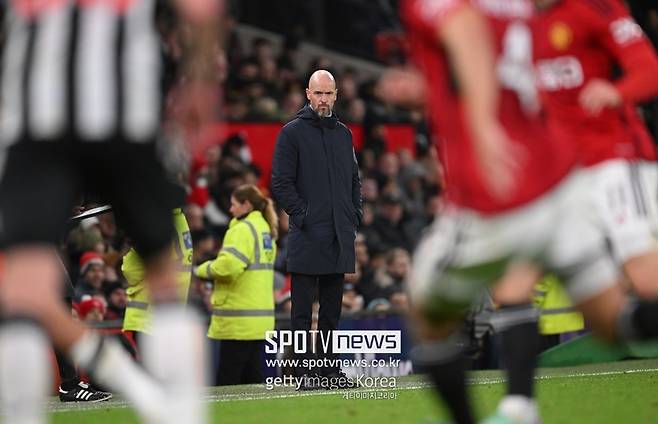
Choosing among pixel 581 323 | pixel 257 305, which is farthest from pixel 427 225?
pixel 257 305

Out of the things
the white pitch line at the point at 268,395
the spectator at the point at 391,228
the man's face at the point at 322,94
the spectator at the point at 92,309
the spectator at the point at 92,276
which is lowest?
the white pitch line at the point at 268,395

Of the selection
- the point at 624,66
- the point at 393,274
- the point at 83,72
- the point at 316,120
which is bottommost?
the point at 83,72

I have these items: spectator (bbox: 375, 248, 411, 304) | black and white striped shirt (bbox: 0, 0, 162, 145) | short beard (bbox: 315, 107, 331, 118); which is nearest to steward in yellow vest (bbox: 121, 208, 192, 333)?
short beard (bbox: 315, 107, 331, 118)

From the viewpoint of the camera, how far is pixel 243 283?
39.7 feet

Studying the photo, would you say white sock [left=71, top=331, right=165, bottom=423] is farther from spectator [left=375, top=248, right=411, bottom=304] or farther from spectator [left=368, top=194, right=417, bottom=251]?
spectator [left=368, top=194, right=417, bottom=251]

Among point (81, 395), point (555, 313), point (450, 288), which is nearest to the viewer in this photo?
point (450, 288)

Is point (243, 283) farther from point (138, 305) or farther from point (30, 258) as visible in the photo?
point (30, 258)

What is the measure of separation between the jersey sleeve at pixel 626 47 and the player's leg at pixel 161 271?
265 centimetres

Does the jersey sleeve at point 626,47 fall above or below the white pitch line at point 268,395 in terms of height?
above

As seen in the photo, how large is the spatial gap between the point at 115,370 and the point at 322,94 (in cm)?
629

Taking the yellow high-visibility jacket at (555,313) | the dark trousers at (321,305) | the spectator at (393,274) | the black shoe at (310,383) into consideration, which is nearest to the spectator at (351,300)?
the spectator at (393,274)

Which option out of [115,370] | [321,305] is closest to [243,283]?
[321,305]

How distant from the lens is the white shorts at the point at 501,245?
209 inches

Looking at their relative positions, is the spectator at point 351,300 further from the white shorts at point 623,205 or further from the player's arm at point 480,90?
the player's arm at point 480,90
